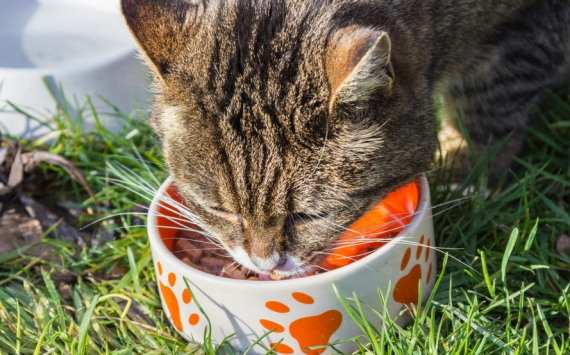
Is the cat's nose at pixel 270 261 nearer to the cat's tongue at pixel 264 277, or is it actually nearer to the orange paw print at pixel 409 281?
the cat's tongue at pixel 264 277

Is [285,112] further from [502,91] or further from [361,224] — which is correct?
[502,91]

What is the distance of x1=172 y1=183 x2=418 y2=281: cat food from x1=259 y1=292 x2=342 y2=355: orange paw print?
164 millimetres

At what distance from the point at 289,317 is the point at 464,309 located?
56 centimetres

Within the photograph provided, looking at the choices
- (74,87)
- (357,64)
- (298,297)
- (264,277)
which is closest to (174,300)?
(264,277)

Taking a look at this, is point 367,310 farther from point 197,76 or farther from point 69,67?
point 69,67

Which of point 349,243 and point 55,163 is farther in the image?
point 55,163

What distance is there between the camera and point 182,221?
2162 mm

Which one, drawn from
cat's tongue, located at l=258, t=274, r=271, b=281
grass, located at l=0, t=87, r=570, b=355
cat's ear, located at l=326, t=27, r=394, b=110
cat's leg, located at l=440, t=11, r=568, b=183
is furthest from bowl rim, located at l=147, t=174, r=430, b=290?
cat's leg, located at l=440, t=11, r=568, b=183

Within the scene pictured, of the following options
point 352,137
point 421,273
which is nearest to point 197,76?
point 352,137

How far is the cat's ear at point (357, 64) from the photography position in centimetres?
142

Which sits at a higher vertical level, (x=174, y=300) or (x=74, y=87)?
(x=74, y=87)

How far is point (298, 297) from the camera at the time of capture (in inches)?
67.7

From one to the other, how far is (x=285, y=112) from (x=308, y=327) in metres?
0.61

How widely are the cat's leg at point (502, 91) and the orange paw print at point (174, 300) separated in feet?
3.79
